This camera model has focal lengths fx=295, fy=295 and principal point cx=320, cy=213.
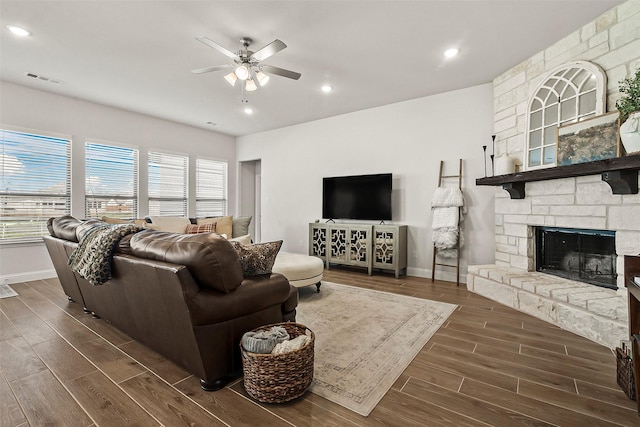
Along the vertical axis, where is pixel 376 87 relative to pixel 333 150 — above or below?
above

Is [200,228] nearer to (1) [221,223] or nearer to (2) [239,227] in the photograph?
(1) [221,223]

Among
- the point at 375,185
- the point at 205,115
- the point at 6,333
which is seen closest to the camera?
the point at 6,333

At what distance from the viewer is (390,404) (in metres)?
1.59

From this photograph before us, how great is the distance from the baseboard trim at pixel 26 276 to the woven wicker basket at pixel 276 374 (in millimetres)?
4588

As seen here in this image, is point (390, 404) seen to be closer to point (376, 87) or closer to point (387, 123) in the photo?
point (376, 87)

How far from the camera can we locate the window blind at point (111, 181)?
15.9 ft

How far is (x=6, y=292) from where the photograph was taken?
364cm

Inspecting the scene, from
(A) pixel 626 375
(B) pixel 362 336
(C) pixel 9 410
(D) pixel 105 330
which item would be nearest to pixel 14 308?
(D) pixel 105 330

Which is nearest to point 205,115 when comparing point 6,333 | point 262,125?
point 262,125

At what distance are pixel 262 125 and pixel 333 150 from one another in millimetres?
1714

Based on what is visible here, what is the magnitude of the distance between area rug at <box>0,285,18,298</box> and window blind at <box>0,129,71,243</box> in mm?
673

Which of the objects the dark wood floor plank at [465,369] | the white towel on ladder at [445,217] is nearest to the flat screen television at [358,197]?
the white towel on ladder at [445,217]

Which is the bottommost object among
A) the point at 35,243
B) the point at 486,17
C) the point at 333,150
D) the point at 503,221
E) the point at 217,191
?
the point at 35,243

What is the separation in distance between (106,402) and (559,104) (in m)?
4.42
